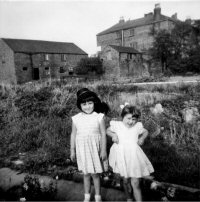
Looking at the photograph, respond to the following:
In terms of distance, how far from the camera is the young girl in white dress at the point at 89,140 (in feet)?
9.59

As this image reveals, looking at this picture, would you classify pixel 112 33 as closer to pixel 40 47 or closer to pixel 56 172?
pixel 40 47

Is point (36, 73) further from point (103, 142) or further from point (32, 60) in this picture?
point (103, 142)

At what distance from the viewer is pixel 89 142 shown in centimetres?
296

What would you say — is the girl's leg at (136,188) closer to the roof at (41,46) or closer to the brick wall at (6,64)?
the brick wall at (6,64)

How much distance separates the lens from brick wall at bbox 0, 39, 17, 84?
35.6m

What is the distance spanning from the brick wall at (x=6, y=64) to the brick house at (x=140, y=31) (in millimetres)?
14009

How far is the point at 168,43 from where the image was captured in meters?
30.7

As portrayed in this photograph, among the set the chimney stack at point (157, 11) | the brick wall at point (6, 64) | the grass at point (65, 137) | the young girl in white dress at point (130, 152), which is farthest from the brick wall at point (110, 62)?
the young girl in white dress at point (130, 152)

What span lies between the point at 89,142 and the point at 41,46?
39.6 m

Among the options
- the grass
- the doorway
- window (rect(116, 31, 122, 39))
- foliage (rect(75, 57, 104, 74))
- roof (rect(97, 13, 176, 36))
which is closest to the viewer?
the grass

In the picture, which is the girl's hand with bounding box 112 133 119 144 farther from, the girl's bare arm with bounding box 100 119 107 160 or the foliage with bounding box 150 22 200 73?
the foliage with bounding box 150 22 200 73

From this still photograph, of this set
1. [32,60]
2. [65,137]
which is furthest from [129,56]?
[65,137]

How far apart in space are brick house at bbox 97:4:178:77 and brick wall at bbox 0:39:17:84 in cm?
1401

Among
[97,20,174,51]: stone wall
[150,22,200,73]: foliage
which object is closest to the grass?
[150,22,200,73]: foliage
